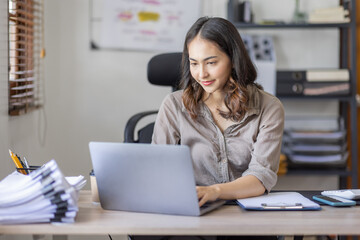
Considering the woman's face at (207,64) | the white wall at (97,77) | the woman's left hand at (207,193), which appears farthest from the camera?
the white wall at (97,77)

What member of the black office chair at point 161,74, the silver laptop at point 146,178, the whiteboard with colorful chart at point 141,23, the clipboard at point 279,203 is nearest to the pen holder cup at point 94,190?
the silver laptop at point 146,178

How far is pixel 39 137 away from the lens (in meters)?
3.25

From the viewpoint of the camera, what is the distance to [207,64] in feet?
6.02

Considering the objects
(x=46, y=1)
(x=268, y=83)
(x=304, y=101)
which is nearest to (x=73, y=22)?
(x=46, y=1)

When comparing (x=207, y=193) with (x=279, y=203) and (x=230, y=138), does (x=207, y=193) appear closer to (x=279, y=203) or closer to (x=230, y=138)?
(x=279, y=203)

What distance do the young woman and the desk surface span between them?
357mm

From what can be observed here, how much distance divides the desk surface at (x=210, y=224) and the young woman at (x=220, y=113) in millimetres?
357

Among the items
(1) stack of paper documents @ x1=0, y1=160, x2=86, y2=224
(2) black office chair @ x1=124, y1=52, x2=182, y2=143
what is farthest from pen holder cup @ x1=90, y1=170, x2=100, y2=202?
(2) black office chair @ x1=124, y1=52, x2=182, y2=143

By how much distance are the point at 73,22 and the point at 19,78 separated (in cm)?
92

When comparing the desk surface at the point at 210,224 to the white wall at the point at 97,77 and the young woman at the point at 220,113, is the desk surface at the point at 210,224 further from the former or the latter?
the white wall at the point at 97,77

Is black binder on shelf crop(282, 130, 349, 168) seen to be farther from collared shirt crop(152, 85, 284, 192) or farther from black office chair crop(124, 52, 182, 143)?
collared shirt crop(152, 85, 284, 192)

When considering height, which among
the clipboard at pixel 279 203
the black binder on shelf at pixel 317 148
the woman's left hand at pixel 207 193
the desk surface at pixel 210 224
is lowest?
the black binder on shelf at pixel 317 148

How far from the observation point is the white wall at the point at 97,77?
3693 mm

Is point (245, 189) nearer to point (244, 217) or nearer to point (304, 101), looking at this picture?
point (244, 217)
